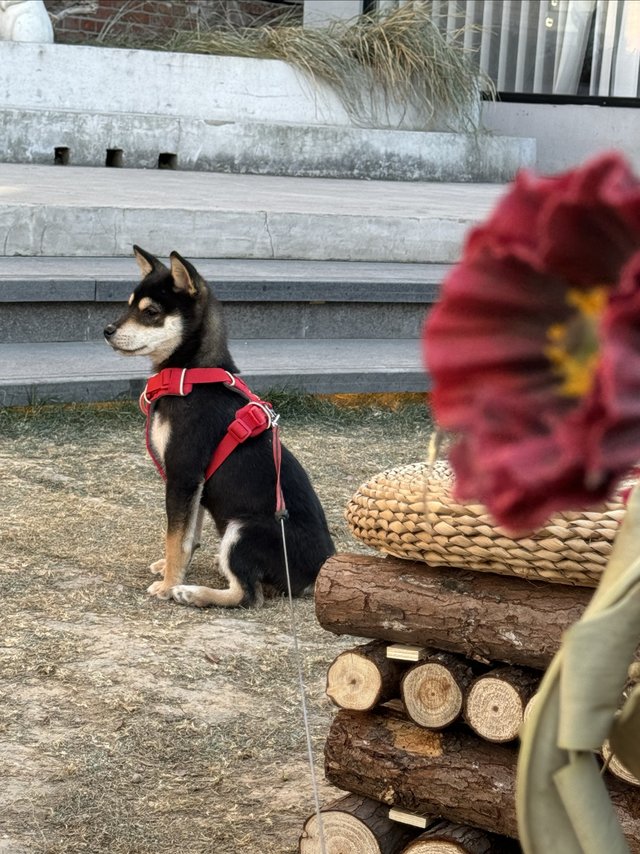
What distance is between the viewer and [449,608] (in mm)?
2109

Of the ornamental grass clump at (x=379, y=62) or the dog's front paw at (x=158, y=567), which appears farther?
the ornamental grass clump at (x=379, y=62)

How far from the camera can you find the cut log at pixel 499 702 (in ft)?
6.75

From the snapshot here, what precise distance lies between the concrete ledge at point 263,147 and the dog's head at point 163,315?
532cm

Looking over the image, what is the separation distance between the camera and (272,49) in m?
10.2

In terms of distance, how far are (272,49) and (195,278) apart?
22.6 ft

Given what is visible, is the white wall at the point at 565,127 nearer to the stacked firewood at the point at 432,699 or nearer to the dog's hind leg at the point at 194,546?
the dog's hind leg at the point at 194,546

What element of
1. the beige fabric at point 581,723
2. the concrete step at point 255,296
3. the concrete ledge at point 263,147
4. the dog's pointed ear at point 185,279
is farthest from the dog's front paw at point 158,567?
the concrete ledge at point 263,147

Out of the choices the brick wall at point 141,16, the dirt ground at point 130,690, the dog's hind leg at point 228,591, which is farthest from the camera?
the brick wall at point 141,16

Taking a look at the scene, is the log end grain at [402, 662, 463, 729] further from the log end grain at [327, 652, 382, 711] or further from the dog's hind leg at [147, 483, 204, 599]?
the dog's hind leg at [147, 483, 204, 599]

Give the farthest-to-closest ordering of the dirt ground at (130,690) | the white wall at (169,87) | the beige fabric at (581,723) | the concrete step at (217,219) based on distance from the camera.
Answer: the white wall at (169,87)
the concrete step at (217,219)
the dirt ground at (130,690)
the beige fabric at (581,723)

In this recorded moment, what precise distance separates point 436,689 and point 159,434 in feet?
5.83

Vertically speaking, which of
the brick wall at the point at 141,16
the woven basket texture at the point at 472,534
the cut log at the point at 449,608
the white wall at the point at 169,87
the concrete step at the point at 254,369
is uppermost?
the brick wall at the point at 141,16

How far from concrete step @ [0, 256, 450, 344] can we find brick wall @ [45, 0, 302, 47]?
491cm

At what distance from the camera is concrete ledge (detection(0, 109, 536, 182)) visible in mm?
8836
